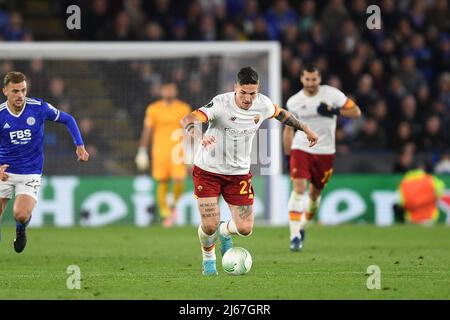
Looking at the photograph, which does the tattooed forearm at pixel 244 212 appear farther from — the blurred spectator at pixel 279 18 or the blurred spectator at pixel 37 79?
the blurred spectator at pixel 279 18

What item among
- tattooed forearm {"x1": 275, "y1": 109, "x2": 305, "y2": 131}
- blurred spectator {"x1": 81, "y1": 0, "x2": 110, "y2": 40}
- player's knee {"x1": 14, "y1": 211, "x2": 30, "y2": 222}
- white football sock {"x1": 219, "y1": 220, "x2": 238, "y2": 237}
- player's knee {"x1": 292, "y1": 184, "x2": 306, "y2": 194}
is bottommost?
white football sock {"x1": 219, "y1": 220, "x2": 238, "y2": 237}

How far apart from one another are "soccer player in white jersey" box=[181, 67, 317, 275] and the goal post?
335 inches

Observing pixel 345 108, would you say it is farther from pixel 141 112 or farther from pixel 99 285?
pixel 141 112

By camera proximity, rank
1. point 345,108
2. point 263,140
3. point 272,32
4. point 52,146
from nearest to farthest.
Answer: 1. point 345,108
2. point 263,140
3. point 52,146
4. point 272,32

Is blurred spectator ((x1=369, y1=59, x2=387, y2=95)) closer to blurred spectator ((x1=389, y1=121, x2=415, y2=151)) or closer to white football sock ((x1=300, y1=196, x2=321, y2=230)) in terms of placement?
blurred spectator ((x1=389, y1=121, x2=415, y2=151))

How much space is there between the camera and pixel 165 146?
19328mm

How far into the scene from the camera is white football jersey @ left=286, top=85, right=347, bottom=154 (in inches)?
547

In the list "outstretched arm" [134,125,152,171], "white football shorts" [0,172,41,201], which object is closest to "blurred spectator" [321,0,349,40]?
"outstretched arm" [134,125,152,171]

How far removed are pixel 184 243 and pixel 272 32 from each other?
333 inches

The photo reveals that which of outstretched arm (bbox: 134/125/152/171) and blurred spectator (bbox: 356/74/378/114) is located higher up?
blurred spectator (bbox: 356/74/378/114)

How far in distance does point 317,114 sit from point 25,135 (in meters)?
4.01

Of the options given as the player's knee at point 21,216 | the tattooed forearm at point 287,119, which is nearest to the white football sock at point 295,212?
the tattooed forearm at point 287,119
